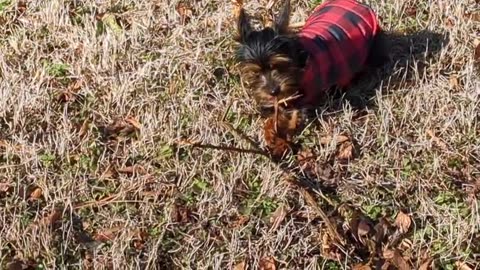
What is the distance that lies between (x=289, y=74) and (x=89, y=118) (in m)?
1.23

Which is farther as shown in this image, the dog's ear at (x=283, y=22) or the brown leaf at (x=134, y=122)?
the brown leaf at (x=134, y=122)

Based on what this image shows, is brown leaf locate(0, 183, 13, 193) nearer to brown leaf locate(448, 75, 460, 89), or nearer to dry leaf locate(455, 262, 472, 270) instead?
dry leaf locate(455, 262, 472, 270)

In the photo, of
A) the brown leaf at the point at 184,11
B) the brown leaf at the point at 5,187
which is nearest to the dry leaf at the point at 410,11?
the brown leaf at the point at 184,11

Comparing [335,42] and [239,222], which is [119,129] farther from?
[335,42]

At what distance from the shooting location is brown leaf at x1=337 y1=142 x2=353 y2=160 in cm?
538

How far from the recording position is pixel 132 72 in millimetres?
5887

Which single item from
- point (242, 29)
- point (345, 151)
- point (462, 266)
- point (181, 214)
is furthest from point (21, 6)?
point (462, 266)

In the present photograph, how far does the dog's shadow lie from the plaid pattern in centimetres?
13

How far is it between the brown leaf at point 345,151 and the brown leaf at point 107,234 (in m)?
1.31

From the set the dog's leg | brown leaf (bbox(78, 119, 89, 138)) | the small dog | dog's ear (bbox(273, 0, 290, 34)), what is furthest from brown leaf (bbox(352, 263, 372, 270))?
brown leaf (bbox(78, 119, 89, 138))

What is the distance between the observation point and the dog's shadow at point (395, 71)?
576 cm

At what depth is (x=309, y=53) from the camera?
5449mm

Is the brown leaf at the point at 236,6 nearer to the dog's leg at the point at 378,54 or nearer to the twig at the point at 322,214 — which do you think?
the dog's leg at the point at 378,54

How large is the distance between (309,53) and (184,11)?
1.31 meters
